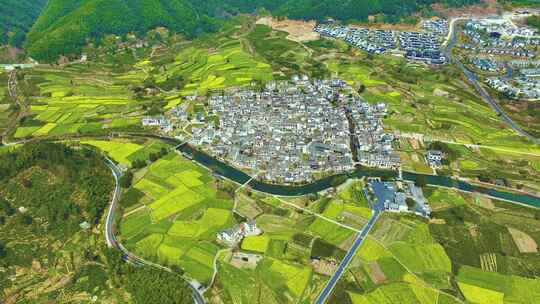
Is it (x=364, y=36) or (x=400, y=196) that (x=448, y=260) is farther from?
(x=364, y=36)

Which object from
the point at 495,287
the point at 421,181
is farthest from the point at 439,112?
the point at 495,287

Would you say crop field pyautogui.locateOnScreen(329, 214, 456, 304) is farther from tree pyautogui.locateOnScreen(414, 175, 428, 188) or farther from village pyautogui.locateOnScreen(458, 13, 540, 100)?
village pyautogui.locateOnScreen(458, 13, 540, 100)

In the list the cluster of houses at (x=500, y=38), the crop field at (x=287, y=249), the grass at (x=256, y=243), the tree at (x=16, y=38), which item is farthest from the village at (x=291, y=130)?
the tree at (x=16, y=38)

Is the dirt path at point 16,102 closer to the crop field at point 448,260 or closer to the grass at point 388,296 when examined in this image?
the crop field at point 448,260

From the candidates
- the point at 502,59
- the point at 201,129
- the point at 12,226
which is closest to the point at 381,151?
the point at 201,129

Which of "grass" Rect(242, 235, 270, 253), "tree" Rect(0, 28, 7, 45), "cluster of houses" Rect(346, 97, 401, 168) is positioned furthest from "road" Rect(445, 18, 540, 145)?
"tree" Rect(0, 28, 7, 45)

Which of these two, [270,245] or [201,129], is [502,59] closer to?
[201,129]

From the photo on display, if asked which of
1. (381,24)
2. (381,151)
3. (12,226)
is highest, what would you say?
(381,24)
